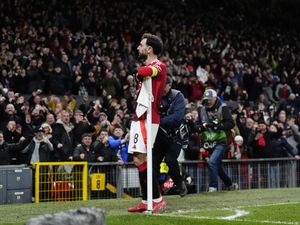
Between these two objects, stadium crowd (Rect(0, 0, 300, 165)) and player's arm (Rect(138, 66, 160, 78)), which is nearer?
player's arm (Rect(138, 66, 160, 78))

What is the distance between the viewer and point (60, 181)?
1527cm

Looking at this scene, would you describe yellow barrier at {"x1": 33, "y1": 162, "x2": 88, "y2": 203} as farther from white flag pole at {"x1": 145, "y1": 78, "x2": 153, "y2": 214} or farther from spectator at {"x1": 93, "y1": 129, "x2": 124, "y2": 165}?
white flag pole at {"x1": 145, "y1": 78, "x2": 153, "y2": 214}

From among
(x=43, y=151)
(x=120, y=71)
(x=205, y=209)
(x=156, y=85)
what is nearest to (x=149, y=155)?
(x=156, y=85)

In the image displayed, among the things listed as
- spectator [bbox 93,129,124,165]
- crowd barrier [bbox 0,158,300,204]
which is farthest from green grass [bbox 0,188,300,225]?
spectator [bbox 93,129,124,165]

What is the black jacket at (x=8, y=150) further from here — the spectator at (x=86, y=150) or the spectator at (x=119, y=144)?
the spectator at (x=119, y=144)

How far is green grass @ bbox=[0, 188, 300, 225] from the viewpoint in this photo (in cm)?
966

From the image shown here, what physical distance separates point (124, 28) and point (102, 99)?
23.6 feet

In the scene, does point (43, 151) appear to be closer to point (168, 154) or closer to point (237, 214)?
point (168, 154)

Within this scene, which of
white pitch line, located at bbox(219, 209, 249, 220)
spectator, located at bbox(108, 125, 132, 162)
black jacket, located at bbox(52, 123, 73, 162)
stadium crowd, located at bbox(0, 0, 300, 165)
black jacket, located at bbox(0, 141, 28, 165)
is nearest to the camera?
white pitch line, located at bbox(219, 209, 249, 220)

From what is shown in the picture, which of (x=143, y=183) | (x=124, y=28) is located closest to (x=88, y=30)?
(x=124, y=28)

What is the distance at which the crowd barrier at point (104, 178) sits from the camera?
1509cm

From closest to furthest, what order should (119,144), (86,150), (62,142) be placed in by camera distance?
(86,150) → (62,142) → (119,144)

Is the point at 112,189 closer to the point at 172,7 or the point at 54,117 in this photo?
the point at 54,117

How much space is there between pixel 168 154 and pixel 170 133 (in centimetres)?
79
